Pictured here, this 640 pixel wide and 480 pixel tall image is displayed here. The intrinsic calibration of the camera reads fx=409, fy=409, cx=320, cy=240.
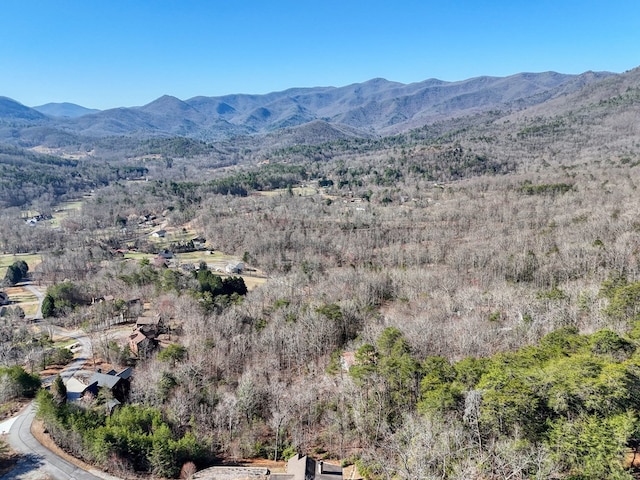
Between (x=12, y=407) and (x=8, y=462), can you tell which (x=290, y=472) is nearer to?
(x=8, y=462)

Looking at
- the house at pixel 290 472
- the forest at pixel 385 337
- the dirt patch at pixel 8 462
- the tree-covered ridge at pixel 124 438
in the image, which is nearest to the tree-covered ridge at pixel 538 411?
the forest at pixel 385 337

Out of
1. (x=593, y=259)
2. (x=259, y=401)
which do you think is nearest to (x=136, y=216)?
(x=259, y=401)

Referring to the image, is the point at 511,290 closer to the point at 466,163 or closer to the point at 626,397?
the point at 626,397

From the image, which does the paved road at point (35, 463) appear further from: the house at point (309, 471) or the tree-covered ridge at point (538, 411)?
the tree-covered ridge at point (538, 411)

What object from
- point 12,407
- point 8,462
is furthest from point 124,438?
point 12,407

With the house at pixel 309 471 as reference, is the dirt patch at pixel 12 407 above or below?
below

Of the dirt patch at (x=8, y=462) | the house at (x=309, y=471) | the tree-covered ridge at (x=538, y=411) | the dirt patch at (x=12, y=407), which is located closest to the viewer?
the tree-covered ridge at (x=538, y=411)
